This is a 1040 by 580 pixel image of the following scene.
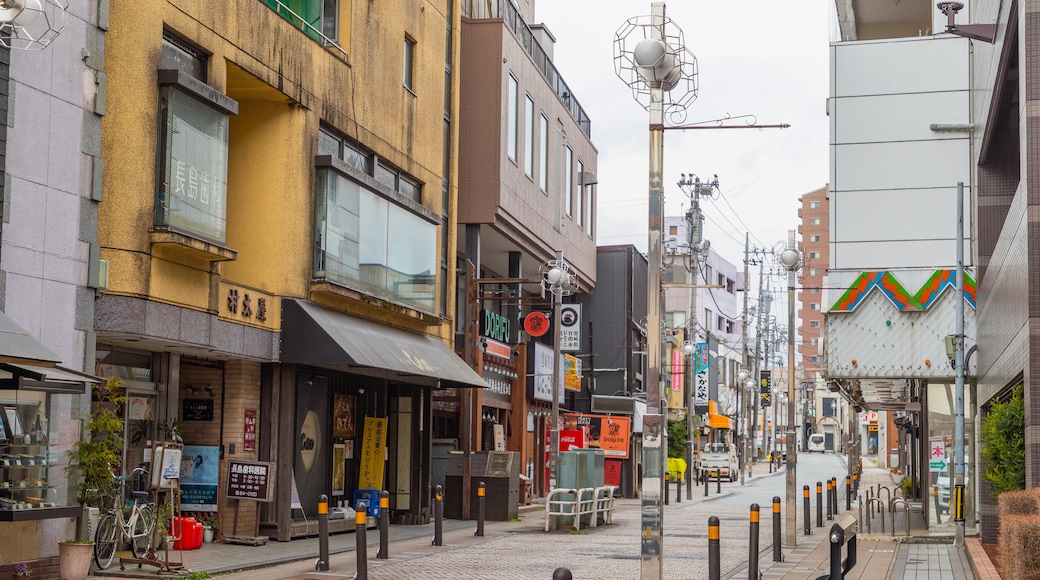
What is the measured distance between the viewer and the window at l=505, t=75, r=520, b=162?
3391 cm

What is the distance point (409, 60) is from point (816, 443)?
133832 mm

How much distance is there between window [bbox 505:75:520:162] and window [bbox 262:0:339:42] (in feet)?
36.8

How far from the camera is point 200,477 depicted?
19.8m

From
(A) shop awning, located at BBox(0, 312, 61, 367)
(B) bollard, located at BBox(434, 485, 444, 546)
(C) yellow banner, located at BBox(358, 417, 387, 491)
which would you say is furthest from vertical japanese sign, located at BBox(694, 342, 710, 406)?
(A) shop awning, located at BBox(0, 312, 61, 367)

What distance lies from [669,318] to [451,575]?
279 ft

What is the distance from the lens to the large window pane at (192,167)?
16812 mm

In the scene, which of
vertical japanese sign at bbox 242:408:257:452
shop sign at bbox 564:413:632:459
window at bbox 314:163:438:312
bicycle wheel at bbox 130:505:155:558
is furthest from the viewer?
shop sign at bbox 564:413:632:459

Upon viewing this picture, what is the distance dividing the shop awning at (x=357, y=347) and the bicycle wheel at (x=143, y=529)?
4.96 metres

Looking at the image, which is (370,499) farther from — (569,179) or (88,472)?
(569,179)

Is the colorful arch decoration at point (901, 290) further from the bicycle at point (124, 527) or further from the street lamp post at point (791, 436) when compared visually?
the bicycle at point (124, 527)

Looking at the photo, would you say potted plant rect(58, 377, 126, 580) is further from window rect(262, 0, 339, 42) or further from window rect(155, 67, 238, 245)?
window rect(262, 0, 339, 42)

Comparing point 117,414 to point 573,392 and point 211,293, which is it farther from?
point 573,392

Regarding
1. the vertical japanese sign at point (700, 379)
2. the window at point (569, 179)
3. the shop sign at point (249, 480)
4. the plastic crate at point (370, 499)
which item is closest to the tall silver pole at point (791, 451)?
the plastic crate at point (370, 499)

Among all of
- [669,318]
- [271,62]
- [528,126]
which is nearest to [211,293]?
[271,62]
